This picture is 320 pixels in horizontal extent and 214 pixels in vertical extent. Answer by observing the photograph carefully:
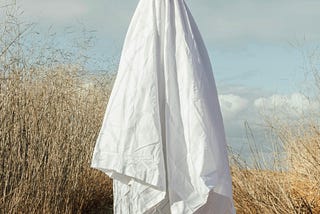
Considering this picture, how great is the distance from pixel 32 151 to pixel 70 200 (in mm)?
858

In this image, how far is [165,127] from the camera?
2.97 m

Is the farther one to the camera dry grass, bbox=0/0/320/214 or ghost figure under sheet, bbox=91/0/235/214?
dry grass, bbox=0/0/320/214

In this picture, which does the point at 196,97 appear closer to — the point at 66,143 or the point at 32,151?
the point at 32,151

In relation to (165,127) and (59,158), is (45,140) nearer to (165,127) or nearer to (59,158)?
(59,158)

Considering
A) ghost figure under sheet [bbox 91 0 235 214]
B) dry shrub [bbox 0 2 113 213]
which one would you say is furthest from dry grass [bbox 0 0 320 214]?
ghost figure under sheet [bbox 91 0 235 214]

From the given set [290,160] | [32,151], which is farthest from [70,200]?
[290,160]

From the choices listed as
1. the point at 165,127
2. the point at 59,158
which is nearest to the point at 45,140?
the point at 59,158

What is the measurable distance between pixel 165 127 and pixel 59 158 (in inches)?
77.4

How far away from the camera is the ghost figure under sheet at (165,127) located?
9.41 ft

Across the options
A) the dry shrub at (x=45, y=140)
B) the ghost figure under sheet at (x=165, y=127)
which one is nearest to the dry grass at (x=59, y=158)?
the dry shrub at (x=45, y=140)

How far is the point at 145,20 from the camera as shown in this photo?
3096 millimetres

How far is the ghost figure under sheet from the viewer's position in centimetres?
287

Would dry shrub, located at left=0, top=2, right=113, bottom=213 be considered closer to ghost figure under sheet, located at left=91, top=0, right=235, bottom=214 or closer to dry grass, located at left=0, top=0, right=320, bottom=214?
dry grass, located at left=0, top=0, right=320, bottom=214

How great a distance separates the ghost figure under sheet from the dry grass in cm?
120
